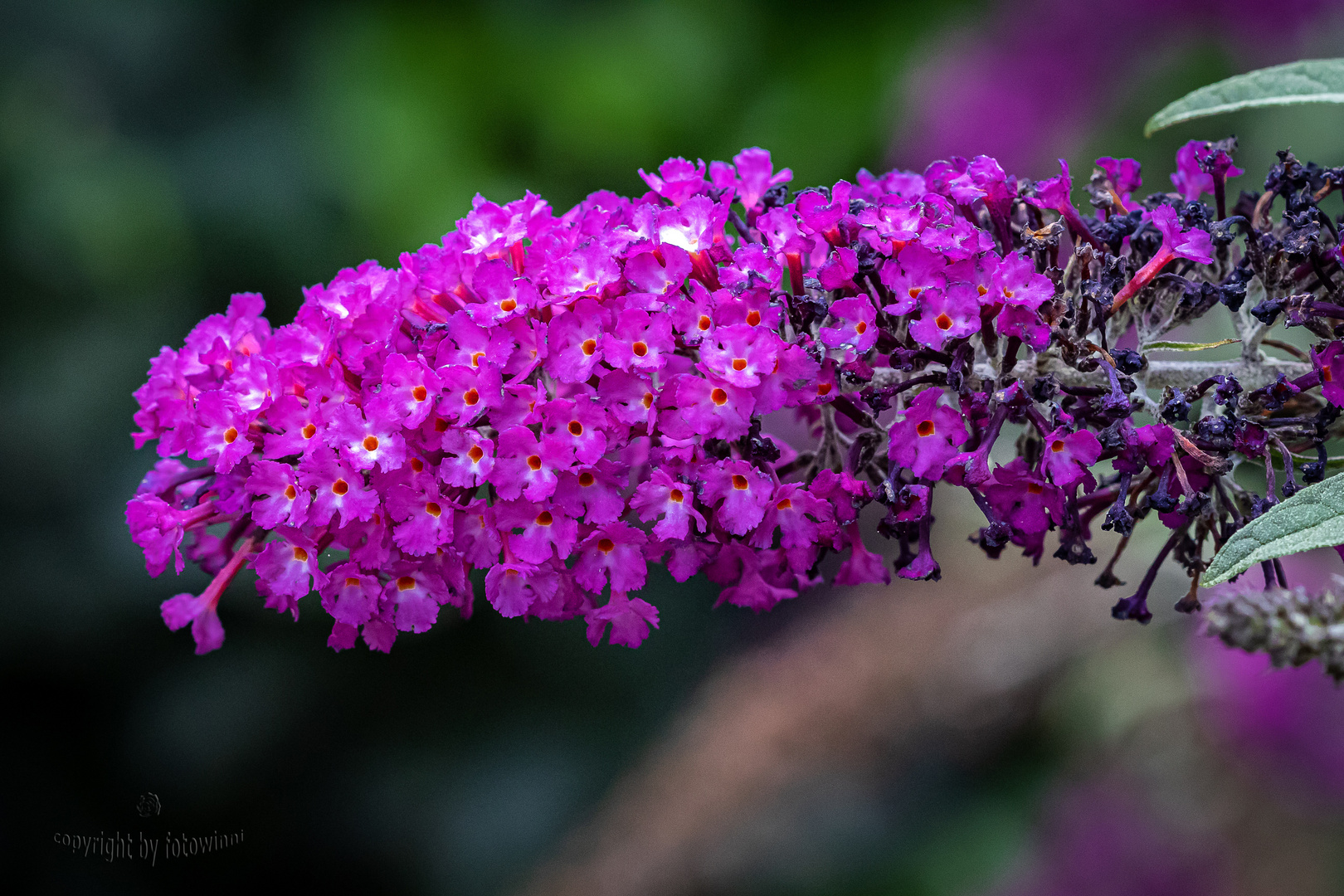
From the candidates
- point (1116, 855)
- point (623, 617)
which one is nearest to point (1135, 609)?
point (623, 617)

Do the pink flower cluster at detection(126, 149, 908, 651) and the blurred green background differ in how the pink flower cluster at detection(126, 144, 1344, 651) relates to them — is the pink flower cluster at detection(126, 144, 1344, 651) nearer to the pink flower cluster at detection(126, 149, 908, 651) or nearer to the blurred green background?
the pink flower cluster at detection(126, 149, 908, 651)

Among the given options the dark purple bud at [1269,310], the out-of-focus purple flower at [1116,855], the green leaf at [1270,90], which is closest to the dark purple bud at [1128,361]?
the dark purple bud at [1269,310]

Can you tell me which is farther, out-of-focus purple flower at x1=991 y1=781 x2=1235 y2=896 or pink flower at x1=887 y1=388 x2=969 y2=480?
out-of-focus purple flower at x1=991 y1=781 x2=1235 y2=896

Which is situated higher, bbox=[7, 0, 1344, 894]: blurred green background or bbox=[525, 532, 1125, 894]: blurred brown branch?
bbox=[7, 0, 1344, 894]: blurred green background

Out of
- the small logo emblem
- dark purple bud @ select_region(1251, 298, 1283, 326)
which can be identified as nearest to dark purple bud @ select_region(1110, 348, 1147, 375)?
dark purple bud @ select_region(1251, 298, 1283, 326)

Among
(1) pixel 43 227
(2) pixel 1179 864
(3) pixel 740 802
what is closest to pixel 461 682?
(3) pixel 740 802

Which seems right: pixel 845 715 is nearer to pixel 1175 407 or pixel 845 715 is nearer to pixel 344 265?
pixel 344 265
